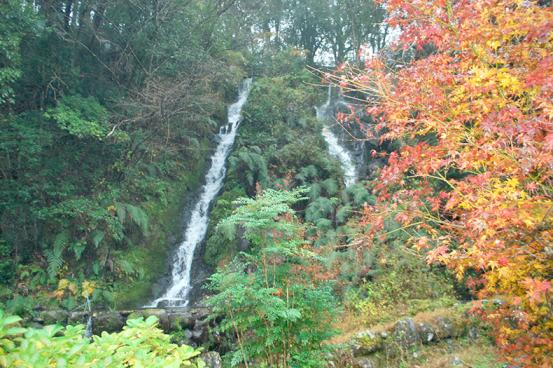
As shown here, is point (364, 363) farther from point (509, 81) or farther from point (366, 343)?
point (509, 81)

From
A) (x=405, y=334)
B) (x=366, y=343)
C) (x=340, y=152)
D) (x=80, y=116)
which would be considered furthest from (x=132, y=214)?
(x=340, y=152)

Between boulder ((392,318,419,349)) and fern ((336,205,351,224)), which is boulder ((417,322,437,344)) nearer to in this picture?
boulder ((392,318,419,349))

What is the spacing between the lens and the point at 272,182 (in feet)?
A: 49.8

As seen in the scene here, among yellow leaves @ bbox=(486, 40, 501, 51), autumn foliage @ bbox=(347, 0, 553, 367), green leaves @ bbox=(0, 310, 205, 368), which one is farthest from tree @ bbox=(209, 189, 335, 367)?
yellow leaves @ bbox=(486, 40, 501, 51)

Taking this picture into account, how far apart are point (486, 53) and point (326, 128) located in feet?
54.4

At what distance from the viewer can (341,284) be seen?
400 inches

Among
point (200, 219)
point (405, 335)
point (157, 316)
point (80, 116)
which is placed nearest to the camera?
point (405, 335)

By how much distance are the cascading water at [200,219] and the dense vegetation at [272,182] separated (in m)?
0.50

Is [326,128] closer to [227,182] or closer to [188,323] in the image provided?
[227,182]

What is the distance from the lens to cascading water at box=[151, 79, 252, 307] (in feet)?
40.4

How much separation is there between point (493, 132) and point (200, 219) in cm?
1273

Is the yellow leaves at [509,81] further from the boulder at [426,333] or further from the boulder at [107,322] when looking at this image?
the boulder at [107,322]

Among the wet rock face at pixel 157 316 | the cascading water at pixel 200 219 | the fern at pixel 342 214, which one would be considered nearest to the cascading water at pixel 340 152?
the fern at pixel 342 214

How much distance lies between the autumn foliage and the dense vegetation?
3cm
